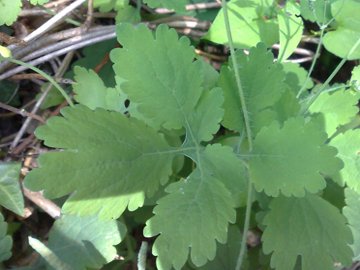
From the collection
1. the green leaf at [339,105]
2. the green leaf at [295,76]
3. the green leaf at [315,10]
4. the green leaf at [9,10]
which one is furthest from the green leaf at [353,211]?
the green leaf at [9,10]

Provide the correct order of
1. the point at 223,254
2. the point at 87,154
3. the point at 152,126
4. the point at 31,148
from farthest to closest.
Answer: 1. the point at 31,148
2. the point at 223,254
3. the point at 152,126
4. the point at 87,154

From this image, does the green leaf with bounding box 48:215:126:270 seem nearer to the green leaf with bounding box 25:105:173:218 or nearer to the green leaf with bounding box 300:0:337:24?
the green leaf with bounding box 25:105:173:218

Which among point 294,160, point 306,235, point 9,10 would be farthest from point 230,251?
point 9,10

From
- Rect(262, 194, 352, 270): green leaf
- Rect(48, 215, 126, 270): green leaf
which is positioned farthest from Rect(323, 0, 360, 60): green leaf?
Rect(48, 215, 126, 270): green leaf

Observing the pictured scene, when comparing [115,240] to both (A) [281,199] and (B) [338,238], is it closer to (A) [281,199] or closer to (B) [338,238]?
(A) [281,199]

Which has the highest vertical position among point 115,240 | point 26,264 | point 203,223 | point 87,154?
point 87,154

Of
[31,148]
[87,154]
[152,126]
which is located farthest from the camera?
[31,148]

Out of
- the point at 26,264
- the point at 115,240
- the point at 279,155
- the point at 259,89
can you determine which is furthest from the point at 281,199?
the point at 26,264
